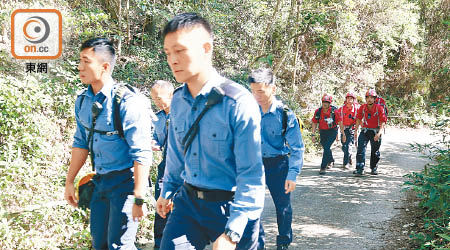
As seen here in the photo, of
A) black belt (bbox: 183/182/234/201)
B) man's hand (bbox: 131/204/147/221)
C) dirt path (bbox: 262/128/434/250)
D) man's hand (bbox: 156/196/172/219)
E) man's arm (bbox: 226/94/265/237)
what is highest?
man's arm (bbox: 226/94/265/237)

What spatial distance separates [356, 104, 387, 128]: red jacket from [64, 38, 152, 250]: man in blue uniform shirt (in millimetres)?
7496

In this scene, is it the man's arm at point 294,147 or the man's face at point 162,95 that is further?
the man's face at point 162,95

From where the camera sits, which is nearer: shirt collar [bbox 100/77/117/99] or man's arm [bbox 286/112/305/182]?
shirt collar [bbox 100/77/117/99]

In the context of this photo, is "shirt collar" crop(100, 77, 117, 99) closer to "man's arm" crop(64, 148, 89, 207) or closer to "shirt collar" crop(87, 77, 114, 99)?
"shirt collar" crop(87, 77, 114, 99)

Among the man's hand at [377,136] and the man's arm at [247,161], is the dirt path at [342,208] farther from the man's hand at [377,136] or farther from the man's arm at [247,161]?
the man's arm at [247,161]

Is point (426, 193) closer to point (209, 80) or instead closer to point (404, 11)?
point (209, 80)

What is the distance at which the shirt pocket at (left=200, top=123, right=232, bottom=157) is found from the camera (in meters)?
2.33

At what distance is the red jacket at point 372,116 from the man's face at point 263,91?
5899 millimetres

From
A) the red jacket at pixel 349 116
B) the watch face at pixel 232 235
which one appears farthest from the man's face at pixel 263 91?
the red jacket at pixel 349 116

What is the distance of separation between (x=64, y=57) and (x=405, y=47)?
19.7m

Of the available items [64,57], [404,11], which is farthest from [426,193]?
[404,11]

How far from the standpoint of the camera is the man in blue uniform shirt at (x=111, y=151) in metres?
3.13

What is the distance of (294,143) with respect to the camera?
4293mm

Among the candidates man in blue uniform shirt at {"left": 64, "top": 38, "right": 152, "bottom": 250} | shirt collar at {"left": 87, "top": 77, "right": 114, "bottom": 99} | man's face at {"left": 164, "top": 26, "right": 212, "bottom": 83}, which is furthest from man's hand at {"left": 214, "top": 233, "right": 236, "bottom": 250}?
shirt collar at {"left": 87, "top": 77, "right": 114, "bottom": 99}
